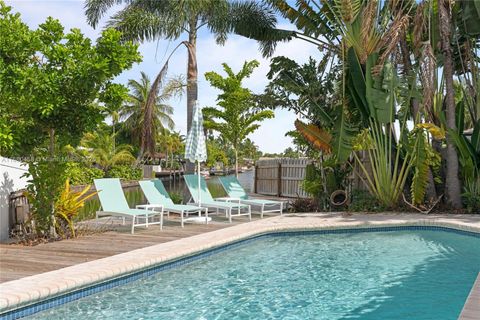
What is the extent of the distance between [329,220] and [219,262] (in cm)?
444

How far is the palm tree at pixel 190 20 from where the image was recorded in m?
14.0

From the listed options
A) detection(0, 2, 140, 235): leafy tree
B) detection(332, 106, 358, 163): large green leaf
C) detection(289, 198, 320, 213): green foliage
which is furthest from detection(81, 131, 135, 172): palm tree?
detection(0, 2, 140, 235): leafy tree

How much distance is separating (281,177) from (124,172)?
22.8 m

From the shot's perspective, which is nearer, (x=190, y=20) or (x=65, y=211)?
(x=65, y=211)

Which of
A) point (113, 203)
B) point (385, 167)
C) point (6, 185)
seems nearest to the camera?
point (6, 185)

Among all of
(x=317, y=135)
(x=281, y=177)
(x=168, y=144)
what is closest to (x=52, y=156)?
(x=317, y=135)

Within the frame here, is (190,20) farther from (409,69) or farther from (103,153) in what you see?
(103,153)

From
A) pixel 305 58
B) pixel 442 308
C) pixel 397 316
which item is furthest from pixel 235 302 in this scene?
pixel 305 58

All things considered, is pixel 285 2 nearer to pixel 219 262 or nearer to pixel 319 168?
pixel 319 168

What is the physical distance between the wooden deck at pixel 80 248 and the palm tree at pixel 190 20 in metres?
4.98

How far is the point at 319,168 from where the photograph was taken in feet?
48.0

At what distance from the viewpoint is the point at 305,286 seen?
21.2 feet

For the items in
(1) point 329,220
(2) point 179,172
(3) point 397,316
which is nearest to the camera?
(3) point 397,316

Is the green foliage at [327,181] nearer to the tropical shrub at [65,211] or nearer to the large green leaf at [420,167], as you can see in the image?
the large green leaf at [420,167]
